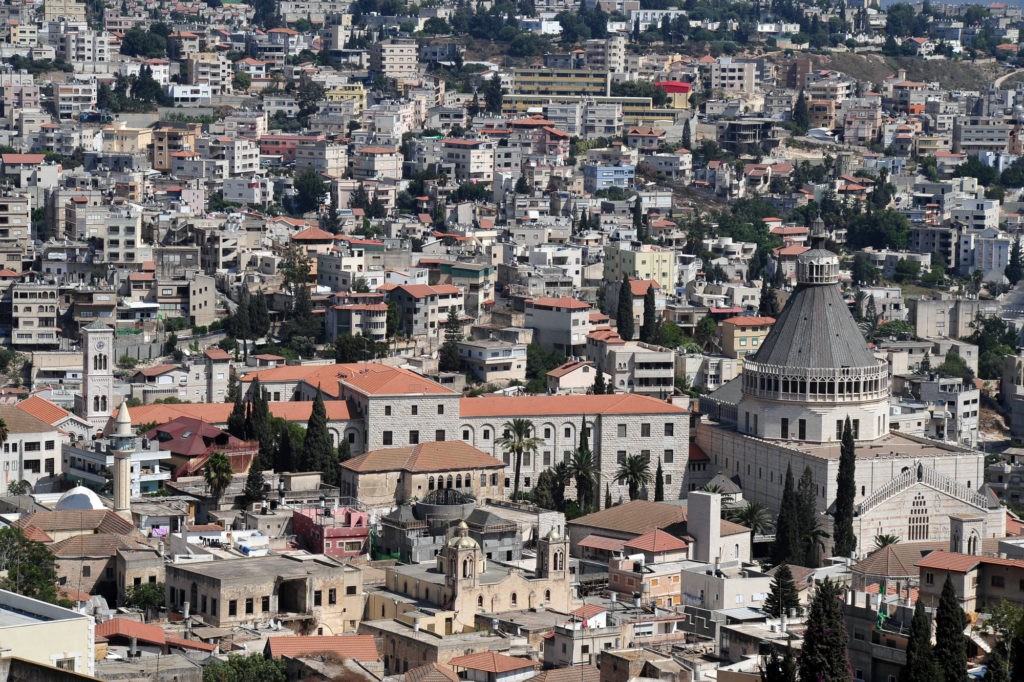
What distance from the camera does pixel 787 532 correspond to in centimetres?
7438

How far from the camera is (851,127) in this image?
Answer: 172 meters

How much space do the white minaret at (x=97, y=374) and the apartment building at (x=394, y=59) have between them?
315ft

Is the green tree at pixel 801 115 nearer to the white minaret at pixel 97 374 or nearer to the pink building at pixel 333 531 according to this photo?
the white minaret at pixel 97 374

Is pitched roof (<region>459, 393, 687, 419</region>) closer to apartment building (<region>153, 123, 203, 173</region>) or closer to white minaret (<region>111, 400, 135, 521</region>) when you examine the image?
white minaret (<region>111, 400, 135, 521</region>)

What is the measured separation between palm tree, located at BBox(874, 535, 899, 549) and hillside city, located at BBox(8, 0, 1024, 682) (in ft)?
2.08

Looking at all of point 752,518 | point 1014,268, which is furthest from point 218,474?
point 1014,268

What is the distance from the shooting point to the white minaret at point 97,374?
8312 cm

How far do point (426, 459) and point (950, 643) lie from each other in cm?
2911

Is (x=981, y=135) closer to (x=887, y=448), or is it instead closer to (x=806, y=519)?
(x=887, y=448)

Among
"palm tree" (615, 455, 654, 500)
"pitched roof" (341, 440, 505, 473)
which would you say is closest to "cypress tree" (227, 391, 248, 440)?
"pitched roof" (341, 440, 505, 473)

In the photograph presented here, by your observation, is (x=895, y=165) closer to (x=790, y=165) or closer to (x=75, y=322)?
(x=790, y=165)

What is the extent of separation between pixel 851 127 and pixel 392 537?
107108mm

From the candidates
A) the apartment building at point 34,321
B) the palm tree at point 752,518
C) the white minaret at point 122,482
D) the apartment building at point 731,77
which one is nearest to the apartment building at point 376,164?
the apartment building at point 34,321

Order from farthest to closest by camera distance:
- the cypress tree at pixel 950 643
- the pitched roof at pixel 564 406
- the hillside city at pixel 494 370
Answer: the pitched roof at pixel 564 406 < the hillside city at pixel 494 370 < the cypress tree at pixel 950 643
